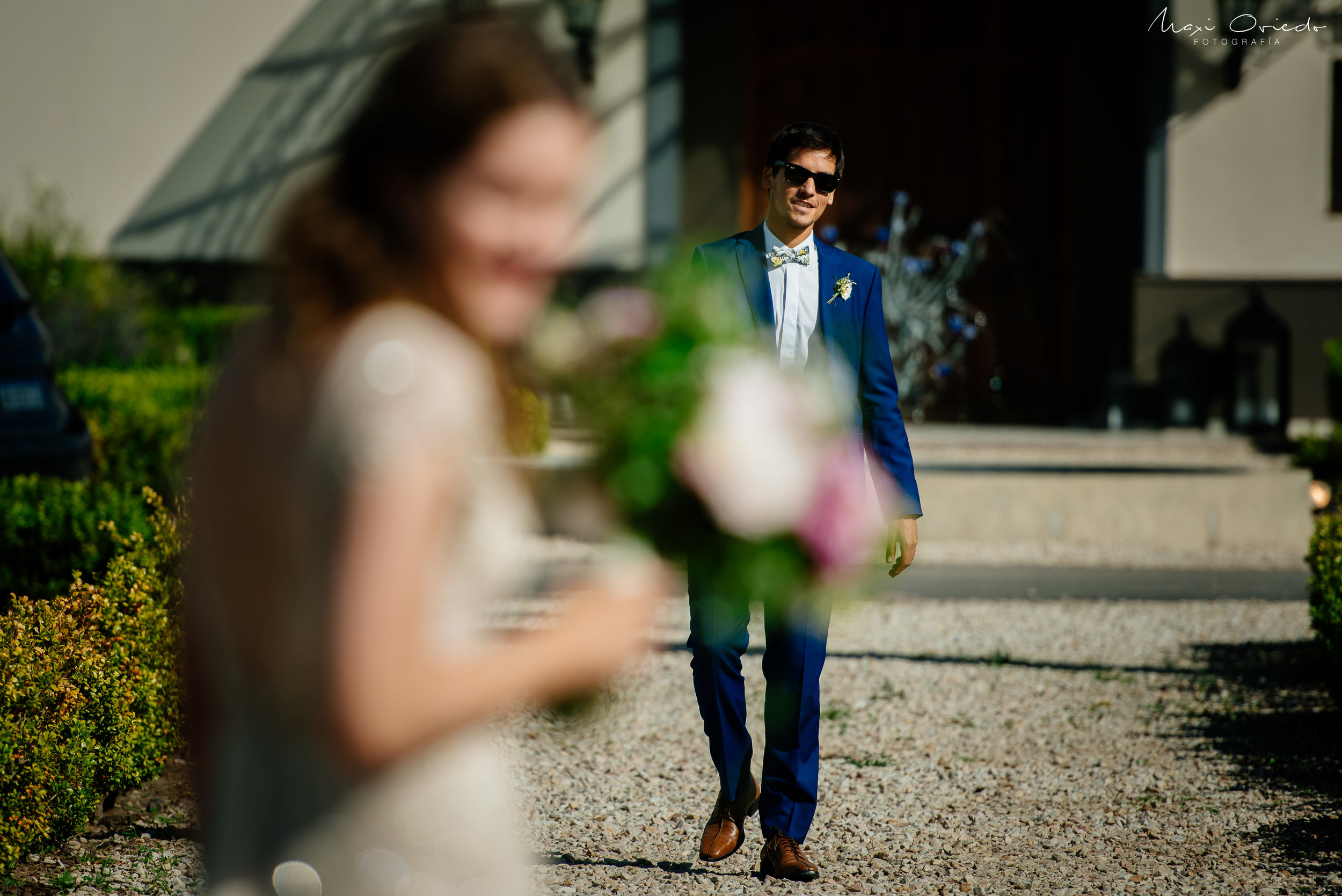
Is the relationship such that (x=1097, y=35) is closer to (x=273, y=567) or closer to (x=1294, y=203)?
(x=1294, y=203)

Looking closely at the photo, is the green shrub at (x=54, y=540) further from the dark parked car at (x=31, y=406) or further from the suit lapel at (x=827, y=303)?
the suit lapel at (x=827, y=303)

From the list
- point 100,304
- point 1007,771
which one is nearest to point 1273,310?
point 1007,771

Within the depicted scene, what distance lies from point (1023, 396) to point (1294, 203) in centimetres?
340

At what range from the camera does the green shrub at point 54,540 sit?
15.8 ft

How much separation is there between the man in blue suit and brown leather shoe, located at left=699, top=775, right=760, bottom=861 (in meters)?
0.10

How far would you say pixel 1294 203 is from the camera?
1341 centimetres

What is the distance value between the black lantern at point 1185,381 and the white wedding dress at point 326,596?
1305 centimetres

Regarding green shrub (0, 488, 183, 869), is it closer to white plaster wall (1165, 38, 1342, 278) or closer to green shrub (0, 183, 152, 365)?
green shrub (0, 183, 152, 365)

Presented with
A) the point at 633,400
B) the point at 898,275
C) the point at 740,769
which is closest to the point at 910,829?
the point at 740,769

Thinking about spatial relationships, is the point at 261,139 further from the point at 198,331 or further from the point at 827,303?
the point at 827,303

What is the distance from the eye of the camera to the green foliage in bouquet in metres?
Result: 1.29

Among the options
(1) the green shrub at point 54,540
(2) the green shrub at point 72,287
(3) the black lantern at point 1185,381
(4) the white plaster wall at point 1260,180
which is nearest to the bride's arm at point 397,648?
(1) the green shrub at point 54,540

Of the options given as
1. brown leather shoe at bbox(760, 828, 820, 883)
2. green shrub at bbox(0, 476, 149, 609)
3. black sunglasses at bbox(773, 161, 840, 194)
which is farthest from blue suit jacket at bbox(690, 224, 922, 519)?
green shrub at bbox(0, 476, 149, 609)
